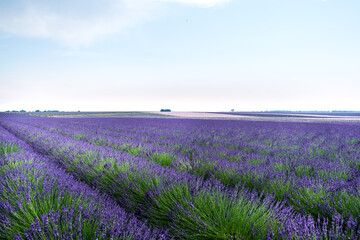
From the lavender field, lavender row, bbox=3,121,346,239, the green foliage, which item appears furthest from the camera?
the green foliage

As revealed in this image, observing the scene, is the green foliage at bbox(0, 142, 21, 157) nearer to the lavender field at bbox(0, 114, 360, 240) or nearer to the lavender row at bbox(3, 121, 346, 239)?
the lavender field at bbox(0, 114, 360, 240)

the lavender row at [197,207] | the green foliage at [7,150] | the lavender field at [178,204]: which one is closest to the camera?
the lavender field at [178,204]

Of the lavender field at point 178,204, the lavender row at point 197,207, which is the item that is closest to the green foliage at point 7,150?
the lavender field at point 178,204

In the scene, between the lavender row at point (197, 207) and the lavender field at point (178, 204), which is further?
the lavender row at point (197, 207)

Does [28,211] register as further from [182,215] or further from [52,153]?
[52,153]

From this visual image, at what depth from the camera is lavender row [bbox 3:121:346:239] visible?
65.0 inches

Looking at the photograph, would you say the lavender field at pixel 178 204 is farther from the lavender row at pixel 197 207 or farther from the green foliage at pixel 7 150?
the green foliage at pixel 7 150

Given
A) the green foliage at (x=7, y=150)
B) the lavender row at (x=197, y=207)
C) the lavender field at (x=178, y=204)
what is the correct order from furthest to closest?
the green foliage at (x=7, y=150) < the lavender row at (x=197, y=207) < the lavender field at (x=178, y=204)

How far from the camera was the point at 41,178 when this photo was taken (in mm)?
2551

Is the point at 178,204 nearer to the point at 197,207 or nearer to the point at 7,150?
the point at 197,207

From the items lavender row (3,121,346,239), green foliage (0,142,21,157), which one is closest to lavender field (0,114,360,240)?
lavender row (3,121,346,239)

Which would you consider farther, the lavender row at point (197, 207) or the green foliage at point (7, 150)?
the green foliage at point (7, 150)

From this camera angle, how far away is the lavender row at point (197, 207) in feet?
5.41

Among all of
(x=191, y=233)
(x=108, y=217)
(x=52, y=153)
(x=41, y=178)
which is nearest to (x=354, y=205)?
(x=191, y=233)
